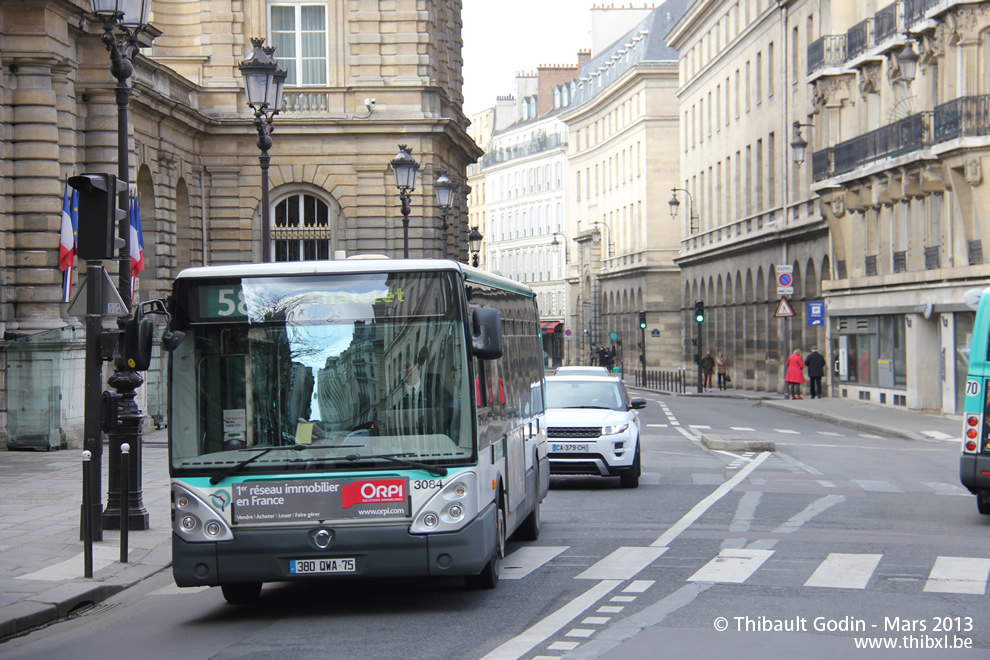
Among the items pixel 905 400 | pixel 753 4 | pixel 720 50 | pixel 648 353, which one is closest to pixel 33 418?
pixel 905 400

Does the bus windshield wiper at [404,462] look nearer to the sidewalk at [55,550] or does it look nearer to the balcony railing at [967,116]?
the sidewalk at [55,550]

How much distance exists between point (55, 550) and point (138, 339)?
265cm

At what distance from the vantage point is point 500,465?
11383 millimetres

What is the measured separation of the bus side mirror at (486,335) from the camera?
33.0ft

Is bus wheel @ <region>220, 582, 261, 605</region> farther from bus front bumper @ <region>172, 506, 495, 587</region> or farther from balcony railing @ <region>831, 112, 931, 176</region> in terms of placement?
balcony railing @ <region>831, 112, 931, 176</region>

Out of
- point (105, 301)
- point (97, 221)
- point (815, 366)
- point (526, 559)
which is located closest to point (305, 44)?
point (815, 366)

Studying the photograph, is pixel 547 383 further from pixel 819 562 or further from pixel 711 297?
pixel 711 297

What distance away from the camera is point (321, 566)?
31.8 ft

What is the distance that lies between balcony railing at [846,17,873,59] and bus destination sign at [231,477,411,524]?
37.8 meters

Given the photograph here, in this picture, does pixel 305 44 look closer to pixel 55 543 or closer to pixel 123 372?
pixel 123 372

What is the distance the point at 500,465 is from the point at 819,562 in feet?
9.52

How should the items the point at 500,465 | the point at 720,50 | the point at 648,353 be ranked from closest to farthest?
1. the point at 500,465
2. the point at 720,50
3. the point at 648,353

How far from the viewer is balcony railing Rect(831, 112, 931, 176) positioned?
1513 inches

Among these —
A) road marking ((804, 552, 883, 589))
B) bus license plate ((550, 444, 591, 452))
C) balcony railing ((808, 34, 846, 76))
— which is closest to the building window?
balcony railing ((808, 34, 846, 76))
